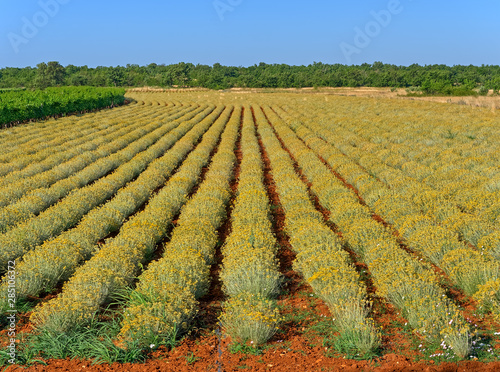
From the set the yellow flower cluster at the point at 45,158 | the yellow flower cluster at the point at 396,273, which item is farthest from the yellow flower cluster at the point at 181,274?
the yellow flower cluster at the point at 45,158

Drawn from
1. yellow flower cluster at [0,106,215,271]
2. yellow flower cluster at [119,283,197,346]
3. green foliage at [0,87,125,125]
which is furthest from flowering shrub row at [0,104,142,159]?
yellow flower cluster at [119,283,197,346]

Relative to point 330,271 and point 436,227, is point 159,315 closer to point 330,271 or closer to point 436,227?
point 330,271

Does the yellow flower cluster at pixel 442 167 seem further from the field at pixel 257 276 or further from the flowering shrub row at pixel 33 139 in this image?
the flowering shrub row at pixel 33 139

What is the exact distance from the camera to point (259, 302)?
5.19 meters

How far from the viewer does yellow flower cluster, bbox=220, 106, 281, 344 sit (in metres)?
4.94

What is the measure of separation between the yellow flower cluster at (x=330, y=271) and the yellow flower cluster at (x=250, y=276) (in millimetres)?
536

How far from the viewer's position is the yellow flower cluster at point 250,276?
4941 millimetres

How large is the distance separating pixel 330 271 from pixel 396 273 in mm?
937

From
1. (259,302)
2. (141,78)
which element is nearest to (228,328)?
(259,302)

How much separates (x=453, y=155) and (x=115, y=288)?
13.0m

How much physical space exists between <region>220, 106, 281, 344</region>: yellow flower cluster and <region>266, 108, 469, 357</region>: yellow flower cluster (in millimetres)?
1578

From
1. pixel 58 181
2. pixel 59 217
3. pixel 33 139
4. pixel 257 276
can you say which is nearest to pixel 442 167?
pixel 257 276

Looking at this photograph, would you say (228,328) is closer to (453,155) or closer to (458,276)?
(458,276)

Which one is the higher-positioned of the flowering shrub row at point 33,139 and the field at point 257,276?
the flowering shrub row at point 33,139
